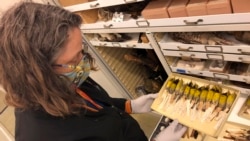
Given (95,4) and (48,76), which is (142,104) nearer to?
(95,4)

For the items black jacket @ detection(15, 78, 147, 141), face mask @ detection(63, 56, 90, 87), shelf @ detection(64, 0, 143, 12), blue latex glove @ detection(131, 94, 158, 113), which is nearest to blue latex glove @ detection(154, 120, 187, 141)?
black jacket @ detection(15, 78, 147, 141)

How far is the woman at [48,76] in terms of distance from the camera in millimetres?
817

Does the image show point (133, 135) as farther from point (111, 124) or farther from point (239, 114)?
point (239, 114)

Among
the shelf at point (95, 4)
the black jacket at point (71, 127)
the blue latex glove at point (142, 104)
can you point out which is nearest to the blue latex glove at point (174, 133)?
the black jacket at point (71, 127)

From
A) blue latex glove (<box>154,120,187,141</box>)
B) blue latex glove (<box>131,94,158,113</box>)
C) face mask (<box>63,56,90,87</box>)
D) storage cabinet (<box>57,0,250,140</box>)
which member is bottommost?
blue latex glove (<box>131,94,158,113</box>)

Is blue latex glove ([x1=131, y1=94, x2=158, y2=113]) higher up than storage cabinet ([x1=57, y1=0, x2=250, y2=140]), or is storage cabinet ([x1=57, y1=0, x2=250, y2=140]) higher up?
storage cabinet ([x1=57, y1=0, x2=250, y2=140])

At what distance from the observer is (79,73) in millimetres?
1034

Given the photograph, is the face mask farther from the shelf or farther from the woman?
the shelf

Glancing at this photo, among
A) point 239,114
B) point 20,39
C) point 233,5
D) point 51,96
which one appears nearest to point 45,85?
point 51,96

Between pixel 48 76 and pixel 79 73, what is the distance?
18 cm

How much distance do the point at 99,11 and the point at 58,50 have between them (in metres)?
0.95

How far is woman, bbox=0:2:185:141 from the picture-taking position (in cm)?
82

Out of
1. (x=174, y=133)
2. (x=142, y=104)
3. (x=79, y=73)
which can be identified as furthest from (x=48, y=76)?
(x=142, y=104)

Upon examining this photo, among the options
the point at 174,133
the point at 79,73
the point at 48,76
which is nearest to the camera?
the point at 48,76
